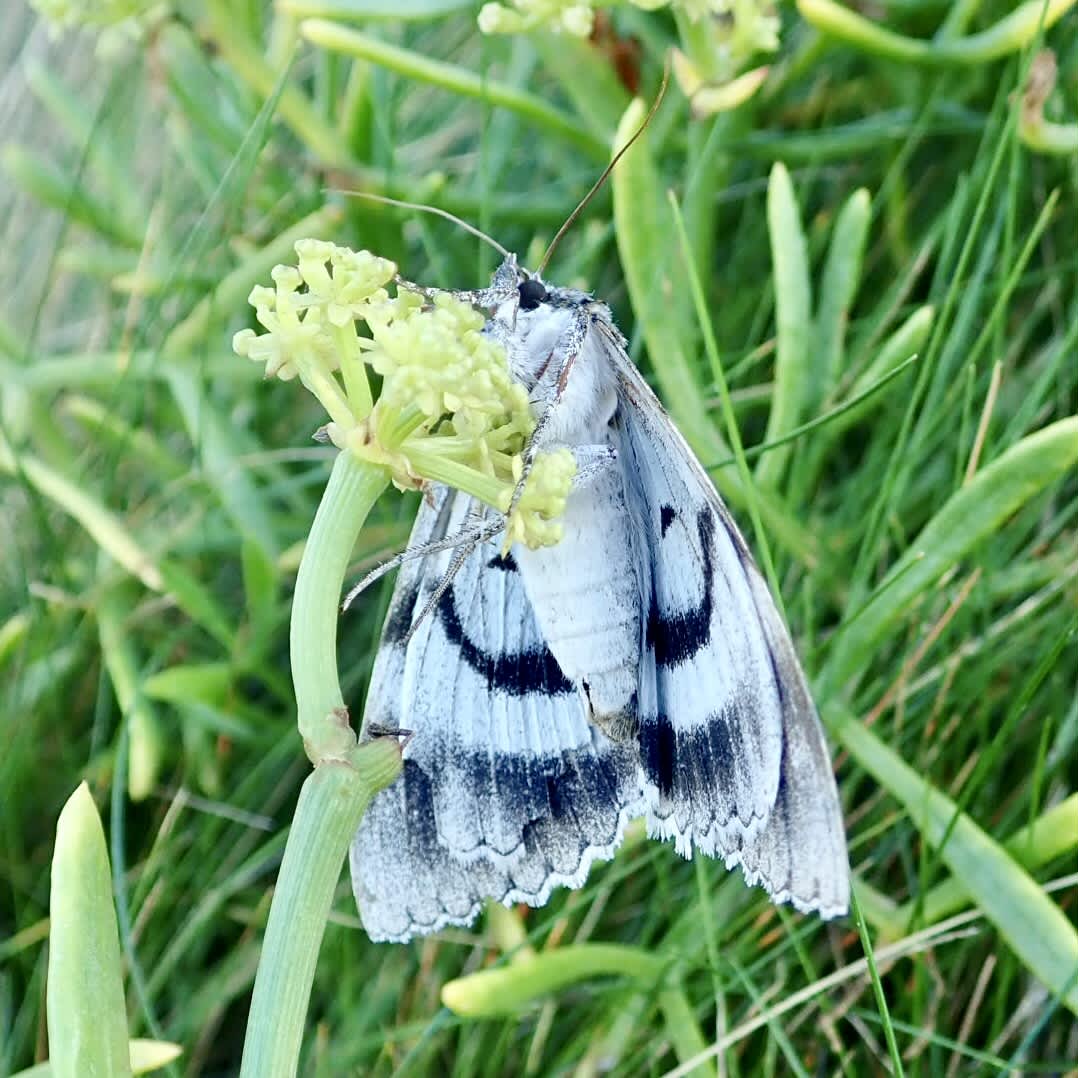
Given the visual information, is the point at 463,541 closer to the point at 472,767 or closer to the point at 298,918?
the point at 472,767

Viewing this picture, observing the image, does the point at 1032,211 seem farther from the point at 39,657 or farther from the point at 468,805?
the point at 39,657

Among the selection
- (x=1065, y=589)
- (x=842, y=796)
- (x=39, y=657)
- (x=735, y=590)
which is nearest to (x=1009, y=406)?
(x=1065, y=589)

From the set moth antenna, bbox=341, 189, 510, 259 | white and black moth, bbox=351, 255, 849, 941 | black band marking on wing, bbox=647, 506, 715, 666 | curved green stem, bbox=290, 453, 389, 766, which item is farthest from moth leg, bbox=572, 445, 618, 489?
curved green stem, bbox=290, 453, 389, 766

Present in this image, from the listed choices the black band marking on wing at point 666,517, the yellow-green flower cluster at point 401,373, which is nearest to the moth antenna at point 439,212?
the black band marking on wing at point 666,517

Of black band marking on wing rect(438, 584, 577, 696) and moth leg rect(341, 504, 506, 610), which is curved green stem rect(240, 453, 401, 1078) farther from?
black band marking on wing rect(438, 584, 577, 696)

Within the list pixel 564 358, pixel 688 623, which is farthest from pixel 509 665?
pixel 564 358

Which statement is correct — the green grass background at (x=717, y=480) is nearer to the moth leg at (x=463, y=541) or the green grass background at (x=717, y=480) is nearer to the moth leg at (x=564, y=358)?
the moth leg at (x=564, y=358)
